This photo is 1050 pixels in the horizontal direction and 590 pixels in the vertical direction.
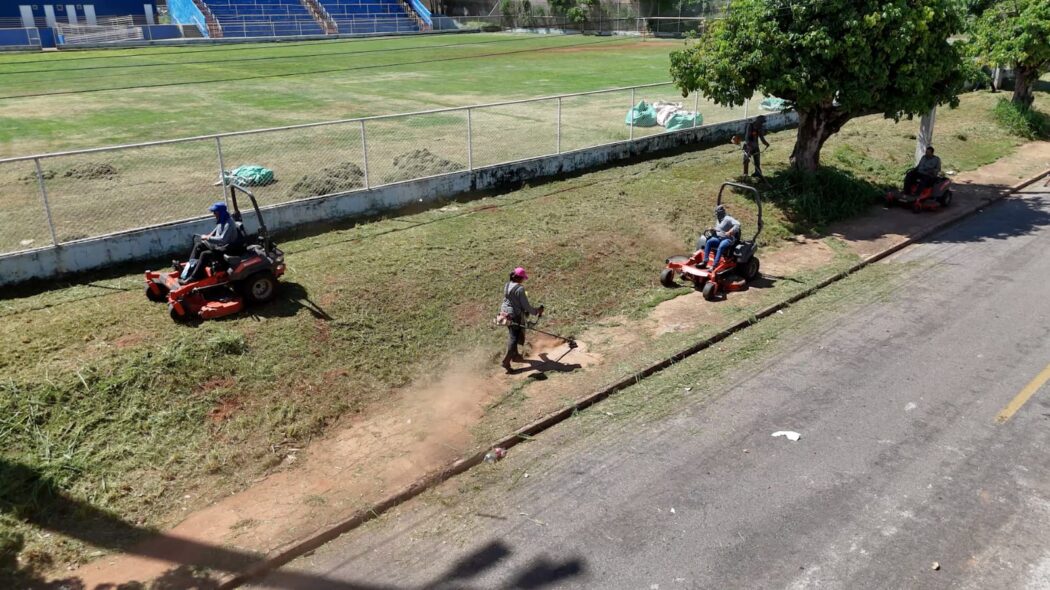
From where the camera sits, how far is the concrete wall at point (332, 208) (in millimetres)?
11820

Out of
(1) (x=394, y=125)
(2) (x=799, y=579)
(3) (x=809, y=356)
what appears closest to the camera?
(2) (x=799, y=579)

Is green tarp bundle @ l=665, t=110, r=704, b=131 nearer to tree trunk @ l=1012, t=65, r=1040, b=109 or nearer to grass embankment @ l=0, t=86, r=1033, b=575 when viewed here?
grass embankment @ l=0, t=86, r=1033, b=575

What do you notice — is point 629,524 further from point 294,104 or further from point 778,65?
point 294,104

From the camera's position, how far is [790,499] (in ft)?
25.4

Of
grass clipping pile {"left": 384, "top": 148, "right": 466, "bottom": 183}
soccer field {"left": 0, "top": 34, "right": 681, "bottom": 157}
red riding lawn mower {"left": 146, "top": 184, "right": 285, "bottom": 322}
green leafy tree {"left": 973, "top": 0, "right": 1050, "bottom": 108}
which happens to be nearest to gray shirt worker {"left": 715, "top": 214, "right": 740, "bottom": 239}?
grass clipping pile {"left": 384, "top": 148, "right": 466, "bottom": 183}

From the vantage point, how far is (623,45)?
5731cm

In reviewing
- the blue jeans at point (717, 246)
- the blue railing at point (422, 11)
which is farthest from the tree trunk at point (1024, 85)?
the blue railing at point (422, 11)

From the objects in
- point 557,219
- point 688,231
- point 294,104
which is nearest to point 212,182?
point 557,219

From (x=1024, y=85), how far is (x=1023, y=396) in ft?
76.8

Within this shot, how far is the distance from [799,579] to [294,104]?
25309mm

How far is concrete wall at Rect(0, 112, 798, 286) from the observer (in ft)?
38.8

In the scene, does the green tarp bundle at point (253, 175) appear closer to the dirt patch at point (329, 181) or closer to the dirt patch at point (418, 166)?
the dirt patch at point (329, 181)

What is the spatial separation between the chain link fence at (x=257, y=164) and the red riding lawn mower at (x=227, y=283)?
278 cm

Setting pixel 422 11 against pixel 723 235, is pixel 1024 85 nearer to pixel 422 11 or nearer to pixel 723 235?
pixel 723 235
